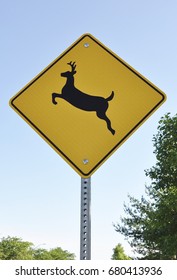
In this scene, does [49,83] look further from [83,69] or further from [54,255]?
[54,255]

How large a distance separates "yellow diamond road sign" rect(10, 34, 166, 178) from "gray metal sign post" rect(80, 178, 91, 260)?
0.13 metres

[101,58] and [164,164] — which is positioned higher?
[164,164]

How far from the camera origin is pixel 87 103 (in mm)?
3646

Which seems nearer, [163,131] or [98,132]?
[98,132]

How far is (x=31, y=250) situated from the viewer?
99438 millimetres

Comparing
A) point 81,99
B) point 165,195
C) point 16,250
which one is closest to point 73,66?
point 81,99

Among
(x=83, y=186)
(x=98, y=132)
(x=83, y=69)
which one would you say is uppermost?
(x=83, y=69)

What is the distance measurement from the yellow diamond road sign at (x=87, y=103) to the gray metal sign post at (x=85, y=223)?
13 centimetres

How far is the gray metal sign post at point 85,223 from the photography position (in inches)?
133

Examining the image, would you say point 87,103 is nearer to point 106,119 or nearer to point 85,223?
point 106,119

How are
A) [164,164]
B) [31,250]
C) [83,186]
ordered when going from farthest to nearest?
[31,250], [164,164], [83,186]

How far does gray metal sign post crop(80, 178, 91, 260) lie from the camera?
3369 mm
